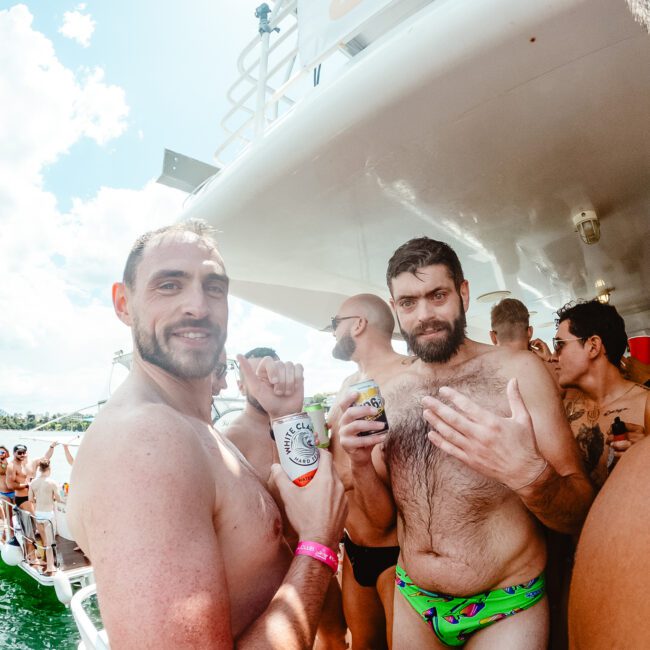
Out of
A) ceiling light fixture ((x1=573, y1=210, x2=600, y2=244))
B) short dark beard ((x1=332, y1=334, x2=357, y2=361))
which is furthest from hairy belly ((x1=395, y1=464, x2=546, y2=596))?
ceiling light fixture ((x1=573, y1=210, x2=600, y2=244))

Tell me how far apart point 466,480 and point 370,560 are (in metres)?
0.92

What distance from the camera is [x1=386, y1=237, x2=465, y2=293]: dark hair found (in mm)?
2047

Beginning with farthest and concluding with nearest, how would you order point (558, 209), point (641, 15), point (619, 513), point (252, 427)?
point (558, 209), point (252, 427), point (641, 15), point (619, 513)

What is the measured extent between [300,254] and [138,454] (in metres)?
2.59

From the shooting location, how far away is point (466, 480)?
174cm

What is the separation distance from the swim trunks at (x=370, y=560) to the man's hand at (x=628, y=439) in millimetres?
1172

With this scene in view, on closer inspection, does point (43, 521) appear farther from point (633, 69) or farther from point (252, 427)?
point (633, 69)

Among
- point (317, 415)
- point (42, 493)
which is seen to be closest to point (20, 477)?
point (42, 493)

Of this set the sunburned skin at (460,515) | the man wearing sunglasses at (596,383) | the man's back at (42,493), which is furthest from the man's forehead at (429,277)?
the man's back at (42,493)

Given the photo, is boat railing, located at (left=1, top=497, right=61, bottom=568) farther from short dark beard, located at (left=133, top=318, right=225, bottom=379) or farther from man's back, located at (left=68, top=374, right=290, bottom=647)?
man's back, located at (left=68, top=374, right=290, bottom=647)

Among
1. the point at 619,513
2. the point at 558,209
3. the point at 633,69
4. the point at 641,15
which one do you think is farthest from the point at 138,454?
the point at 558,209

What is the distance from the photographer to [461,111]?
78.2 inches

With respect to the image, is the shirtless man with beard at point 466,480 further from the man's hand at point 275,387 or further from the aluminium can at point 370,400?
the man's hand at point 275,387

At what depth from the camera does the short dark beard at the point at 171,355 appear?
136cm
